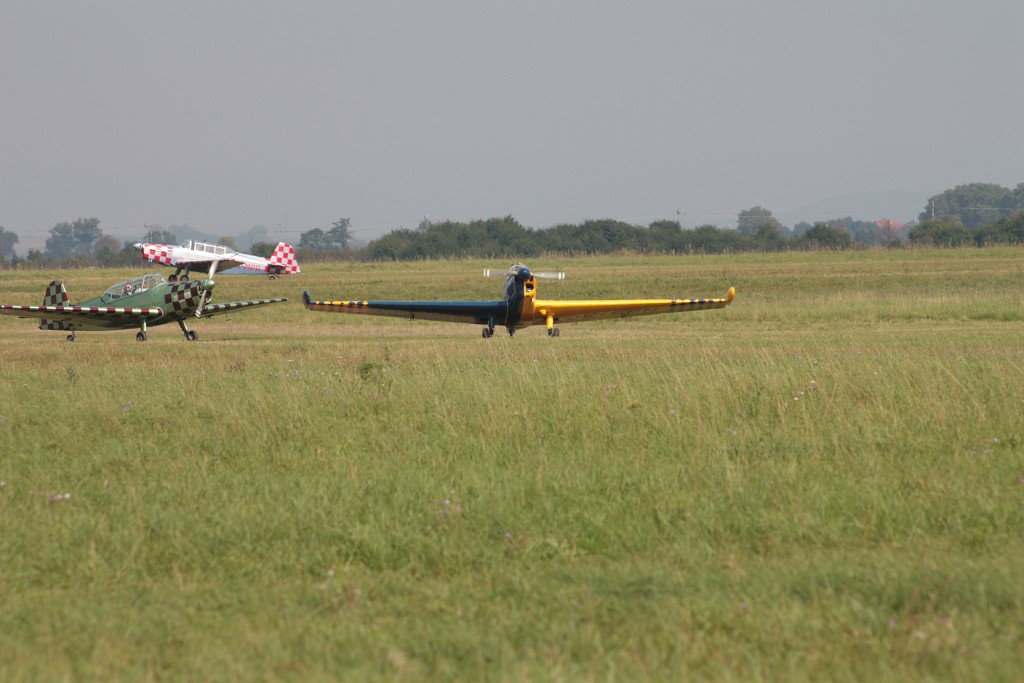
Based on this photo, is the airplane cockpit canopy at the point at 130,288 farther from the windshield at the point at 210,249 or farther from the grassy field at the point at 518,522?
the windshield at the point at 210,249

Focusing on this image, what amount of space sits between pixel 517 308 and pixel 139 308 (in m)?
8.46

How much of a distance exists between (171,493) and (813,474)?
444cm

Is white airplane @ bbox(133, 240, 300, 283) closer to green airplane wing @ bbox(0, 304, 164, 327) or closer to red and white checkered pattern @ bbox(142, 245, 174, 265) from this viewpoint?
red and white checkered pattern @ bbox(142, 245, 174, 265)

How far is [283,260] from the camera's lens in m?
59.8

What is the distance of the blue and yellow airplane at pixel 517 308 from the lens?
24.3 metres

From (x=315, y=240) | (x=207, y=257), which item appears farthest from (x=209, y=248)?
(x=315, y=240)

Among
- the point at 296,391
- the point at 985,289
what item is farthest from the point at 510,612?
the point at 985,289

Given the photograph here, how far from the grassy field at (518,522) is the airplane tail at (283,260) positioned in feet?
152

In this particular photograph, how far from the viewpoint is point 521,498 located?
277 inches

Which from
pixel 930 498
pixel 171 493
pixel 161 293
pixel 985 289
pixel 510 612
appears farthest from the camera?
pixel 985 289

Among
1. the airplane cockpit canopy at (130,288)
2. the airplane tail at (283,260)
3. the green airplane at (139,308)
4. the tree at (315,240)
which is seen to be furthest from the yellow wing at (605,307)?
the tree at (315,240)

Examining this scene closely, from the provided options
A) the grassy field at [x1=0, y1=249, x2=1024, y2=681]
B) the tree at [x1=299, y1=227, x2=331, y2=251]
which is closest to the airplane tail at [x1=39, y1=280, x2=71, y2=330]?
the grassy field at [x1=0, y1=249, x2=1024, y2=681]

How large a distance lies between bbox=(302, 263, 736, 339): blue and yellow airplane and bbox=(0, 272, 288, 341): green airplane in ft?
8.75

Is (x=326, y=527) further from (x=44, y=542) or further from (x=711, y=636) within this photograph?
(x=711, y=636)
